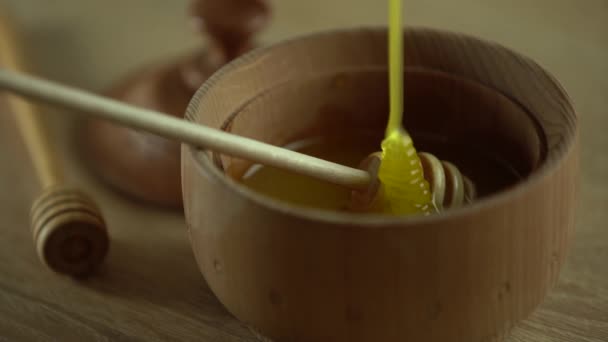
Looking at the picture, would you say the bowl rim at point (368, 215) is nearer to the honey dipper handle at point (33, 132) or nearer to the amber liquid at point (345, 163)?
the amber liquid at point (345, 163)

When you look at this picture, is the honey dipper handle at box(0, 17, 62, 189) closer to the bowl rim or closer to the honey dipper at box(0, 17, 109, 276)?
the honey dipper at box(0, 17, 109, 276)

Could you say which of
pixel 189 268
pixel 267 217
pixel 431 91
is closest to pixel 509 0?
pixel 431 91

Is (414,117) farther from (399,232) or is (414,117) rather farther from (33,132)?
(33,132)

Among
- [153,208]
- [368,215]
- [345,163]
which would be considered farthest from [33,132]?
[368,215]

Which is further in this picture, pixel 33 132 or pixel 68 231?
pixel 33 132

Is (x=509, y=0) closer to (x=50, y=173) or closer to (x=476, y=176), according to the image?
(x=476, y=176)

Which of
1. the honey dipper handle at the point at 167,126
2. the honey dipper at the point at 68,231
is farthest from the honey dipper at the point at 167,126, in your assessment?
the honey dipper at the point at 68,231

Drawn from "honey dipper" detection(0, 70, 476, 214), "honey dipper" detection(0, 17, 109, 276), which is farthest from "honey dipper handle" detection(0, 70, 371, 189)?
"honey dipper" detection(0, 17, 109, 276)
